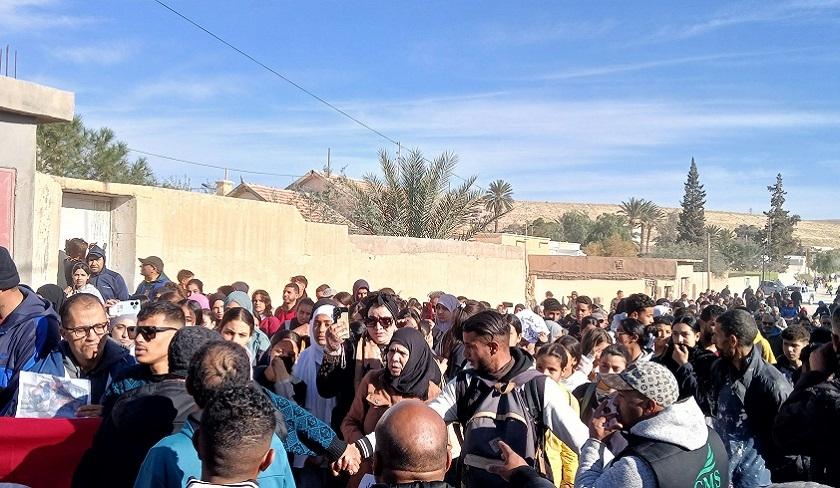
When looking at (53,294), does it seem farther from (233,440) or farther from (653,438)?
(653,438)

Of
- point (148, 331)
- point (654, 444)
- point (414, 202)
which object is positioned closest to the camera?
point (654, 444)

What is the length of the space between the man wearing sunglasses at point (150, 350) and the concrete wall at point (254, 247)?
22.3ft

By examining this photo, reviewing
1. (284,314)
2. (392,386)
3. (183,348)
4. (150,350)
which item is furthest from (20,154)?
(183,348)

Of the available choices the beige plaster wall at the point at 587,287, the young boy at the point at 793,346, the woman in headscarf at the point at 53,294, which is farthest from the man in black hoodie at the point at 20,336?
the beige plaster wall at the point at 587,287

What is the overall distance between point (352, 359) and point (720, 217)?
144 meters

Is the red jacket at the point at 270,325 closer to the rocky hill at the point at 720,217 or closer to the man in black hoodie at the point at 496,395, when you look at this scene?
the man in black hoodie at the point at 496,395

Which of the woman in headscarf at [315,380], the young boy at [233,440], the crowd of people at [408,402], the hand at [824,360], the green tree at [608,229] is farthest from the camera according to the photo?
the green tree at [608,229]

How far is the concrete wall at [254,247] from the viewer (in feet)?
41.2

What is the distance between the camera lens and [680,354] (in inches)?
Result: 264

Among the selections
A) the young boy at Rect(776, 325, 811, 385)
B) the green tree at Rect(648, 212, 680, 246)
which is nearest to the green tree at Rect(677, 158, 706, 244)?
the green tree at Rect(648, 212, 680, 246)

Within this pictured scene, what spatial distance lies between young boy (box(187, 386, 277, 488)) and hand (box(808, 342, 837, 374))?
3.00 meters

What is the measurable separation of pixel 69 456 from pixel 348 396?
6.53ft

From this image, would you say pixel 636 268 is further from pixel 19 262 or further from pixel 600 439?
pixel 600 439

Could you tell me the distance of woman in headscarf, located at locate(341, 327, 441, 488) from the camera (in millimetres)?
5062
